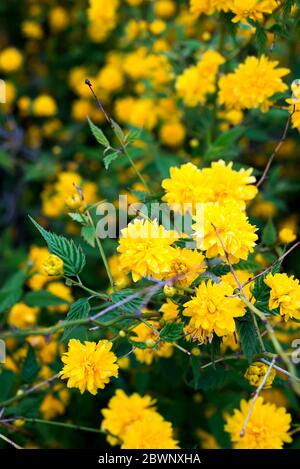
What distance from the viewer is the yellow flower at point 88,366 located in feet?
3.26

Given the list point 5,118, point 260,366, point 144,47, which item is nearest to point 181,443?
point 260,366

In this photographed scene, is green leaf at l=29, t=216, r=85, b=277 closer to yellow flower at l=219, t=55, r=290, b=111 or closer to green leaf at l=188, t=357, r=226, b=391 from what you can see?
green leaf at l=188, t=357, r=226, b=391

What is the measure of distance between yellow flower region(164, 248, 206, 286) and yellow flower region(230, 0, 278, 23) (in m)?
0.57

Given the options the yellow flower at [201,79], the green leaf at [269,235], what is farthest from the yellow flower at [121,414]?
the yellow flower at [201,79]

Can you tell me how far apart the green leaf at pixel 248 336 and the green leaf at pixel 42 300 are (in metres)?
0.66

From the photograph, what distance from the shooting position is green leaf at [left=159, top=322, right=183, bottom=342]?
985mm

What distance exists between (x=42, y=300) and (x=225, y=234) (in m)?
0.72

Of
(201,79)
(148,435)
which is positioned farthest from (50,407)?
(201,79)

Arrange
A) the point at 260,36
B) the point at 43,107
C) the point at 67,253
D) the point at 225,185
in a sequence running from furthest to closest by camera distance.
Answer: the point at 43,107 → the point at 260,36 → the point at 225,185 → the point at 67,253

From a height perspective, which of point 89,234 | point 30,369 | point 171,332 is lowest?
point 30,369

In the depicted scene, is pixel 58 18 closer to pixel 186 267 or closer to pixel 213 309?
pixel 186 267

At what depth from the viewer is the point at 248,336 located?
3.34ft

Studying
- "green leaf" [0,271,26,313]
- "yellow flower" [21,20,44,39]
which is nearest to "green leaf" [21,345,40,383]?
"green leaf" [0,271,26,313]

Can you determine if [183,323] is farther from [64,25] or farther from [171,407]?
[64,25]
